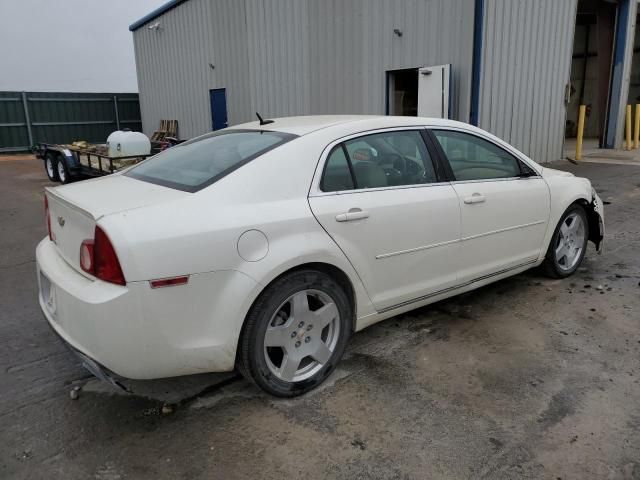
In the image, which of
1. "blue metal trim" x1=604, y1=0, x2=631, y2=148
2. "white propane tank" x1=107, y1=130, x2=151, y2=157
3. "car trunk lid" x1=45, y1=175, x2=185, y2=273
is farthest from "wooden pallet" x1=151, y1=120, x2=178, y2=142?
"car trunk lid" x1=45, y1=175, x2=185, y2=273

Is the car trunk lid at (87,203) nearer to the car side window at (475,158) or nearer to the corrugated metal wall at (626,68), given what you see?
the car side window at (475,158)

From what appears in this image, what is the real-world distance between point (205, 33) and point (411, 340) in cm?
1551

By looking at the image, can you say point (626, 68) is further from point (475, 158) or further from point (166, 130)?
point (166, 130)

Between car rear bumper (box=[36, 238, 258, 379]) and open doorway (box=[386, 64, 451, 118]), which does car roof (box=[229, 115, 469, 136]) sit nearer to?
car rear bumper (box=[36, 238, 258, 379])

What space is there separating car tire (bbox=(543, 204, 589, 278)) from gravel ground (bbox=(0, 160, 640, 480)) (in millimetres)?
543

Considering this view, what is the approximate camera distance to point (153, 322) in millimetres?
2416

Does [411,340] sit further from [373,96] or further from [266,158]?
[373,96]

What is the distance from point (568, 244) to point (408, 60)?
6.84 metres

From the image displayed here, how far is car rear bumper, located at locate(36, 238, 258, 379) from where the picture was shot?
2.39 m

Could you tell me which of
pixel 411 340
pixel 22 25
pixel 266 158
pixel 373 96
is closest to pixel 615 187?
pixel 373 96

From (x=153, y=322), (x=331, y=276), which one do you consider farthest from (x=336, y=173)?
(x=153, y=322)

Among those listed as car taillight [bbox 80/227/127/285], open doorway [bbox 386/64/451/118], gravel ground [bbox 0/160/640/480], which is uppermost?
open doorway [bbox 386/64/451/118]

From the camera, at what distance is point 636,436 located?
260 centimetres

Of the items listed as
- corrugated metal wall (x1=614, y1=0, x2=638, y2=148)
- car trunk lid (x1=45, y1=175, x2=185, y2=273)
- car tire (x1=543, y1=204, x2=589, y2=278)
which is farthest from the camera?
corrugated metal wall (x1=614, y1=0, x2=638, y2=148)
